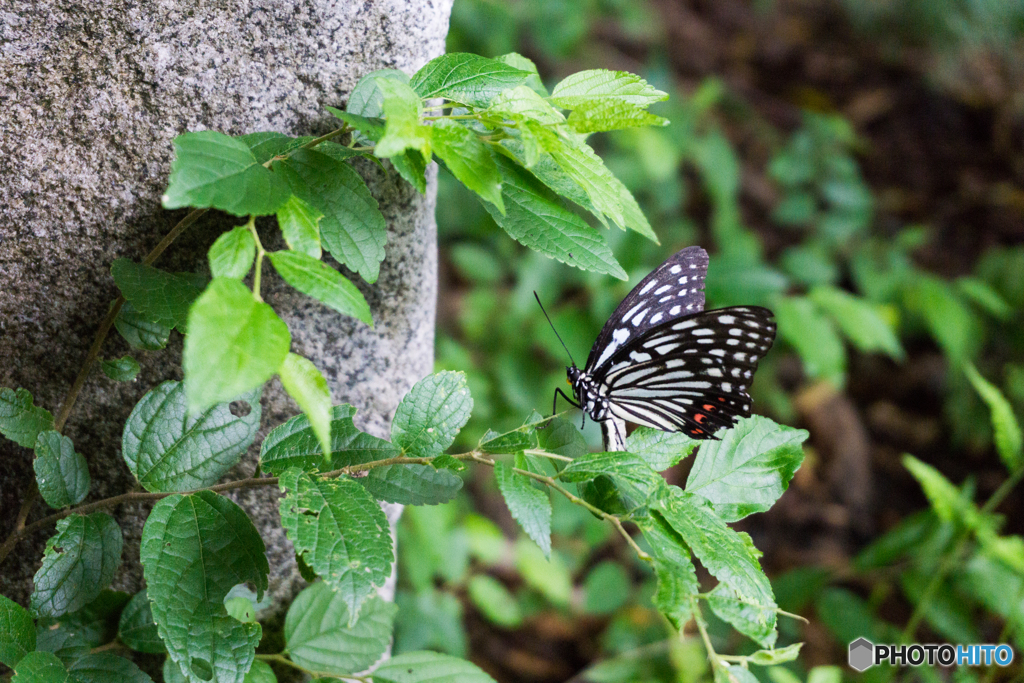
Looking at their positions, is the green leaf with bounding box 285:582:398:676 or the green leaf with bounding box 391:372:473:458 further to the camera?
the green leaf with bounding box 285:582:398:676

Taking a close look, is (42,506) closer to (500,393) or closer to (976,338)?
(500,393)

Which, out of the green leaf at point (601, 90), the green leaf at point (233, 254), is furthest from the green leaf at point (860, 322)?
Result: the green leaf at point (233, 254)

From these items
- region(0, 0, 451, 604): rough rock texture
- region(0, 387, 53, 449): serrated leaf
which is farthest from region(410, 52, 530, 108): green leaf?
region(0, 387, 53, 449): serrated leaf

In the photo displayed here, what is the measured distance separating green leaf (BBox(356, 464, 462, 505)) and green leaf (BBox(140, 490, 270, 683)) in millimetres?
166

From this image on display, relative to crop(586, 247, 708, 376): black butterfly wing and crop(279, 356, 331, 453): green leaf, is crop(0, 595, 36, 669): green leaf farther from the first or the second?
crop(586, 247, 708, 376): black butterfly wing

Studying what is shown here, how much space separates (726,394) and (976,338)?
253cm

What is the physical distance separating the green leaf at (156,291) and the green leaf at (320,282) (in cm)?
23

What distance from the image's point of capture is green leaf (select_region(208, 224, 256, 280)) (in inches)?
26.6

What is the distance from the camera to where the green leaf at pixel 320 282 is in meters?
0.69

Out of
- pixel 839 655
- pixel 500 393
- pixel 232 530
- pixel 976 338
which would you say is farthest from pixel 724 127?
pixel 232 530

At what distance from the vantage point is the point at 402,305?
113 centimetres

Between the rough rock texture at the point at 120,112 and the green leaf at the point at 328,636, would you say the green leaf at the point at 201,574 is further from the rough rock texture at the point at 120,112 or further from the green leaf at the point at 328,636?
the rough rock texture at the point at 120,112

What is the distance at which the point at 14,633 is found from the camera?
0.83m

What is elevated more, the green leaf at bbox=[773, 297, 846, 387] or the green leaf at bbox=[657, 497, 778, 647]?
the green leaf at bbox=[657, 497, 778, 647]
